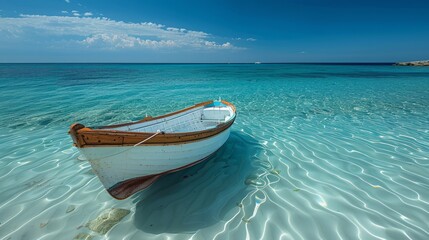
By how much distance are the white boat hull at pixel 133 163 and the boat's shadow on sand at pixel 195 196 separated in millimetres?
658

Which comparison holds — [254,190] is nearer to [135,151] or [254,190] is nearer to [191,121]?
[135,151]

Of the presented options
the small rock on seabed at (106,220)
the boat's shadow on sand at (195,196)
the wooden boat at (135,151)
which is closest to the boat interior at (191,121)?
the wooden boat at (135,151)

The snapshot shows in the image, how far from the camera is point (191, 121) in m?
9.07

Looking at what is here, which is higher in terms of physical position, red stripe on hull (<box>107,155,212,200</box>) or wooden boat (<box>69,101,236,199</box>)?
wooden boat (<box>69,101,236,199</box>)

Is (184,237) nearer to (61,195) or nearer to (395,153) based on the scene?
(61,195)

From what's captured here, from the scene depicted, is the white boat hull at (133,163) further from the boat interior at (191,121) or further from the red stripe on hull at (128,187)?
the boat interior at (191,121)

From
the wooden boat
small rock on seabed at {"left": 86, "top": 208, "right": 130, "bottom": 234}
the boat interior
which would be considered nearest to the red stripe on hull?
the wooden boat

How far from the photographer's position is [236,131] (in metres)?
10.3

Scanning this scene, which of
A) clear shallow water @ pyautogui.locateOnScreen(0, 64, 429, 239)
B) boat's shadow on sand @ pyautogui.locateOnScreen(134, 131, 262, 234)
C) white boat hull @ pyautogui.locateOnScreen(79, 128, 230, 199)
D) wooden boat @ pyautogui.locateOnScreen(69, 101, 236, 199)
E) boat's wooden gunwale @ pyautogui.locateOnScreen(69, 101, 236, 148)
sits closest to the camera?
boat's wooden gunwale @ pyautogui.locateOnScreen(69, 101, 236, 148)

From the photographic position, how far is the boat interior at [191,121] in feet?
22.0

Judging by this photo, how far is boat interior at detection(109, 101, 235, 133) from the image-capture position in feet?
22.0

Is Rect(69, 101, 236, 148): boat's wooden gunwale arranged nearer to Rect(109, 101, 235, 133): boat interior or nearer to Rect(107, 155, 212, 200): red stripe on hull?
Rect(107, 155, 212, 200): red stripe on hull

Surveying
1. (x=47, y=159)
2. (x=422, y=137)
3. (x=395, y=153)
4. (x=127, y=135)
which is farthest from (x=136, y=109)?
(x=422, y=137)

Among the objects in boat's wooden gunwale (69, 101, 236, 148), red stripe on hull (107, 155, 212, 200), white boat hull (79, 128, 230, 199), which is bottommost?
red stripe on hull (107, 155, 212, 200)
